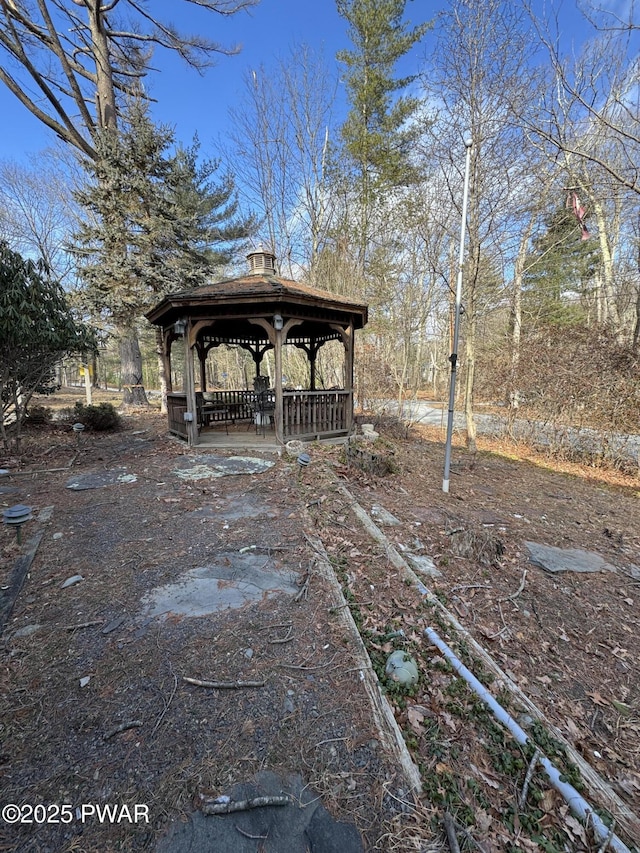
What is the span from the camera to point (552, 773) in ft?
5.08

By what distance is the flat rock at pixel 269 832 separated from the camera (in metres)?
1.23

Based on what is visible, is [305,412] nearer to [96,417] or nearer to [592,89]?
[96,417]

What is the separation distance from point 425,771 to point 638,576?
3414 mm

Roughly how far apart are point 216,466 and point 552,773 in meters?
5.27

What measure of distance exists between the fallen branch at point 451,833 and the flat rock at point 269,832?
313 mm

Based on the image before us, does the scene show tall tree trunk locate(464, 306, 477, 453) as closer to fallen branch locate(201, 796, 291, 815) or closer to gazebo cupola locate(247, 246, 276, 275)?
gazebo cupola locate(247, 246, 276, 275)

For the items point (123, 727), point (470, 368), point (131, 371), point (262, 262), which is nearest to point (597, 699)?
point (123, 727)

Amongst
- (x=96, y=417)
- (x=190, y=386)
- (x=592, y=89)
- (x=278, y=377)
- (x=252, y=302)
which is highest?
(x=592, y=89)

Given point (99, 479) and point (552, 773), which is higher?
point (99, 479)

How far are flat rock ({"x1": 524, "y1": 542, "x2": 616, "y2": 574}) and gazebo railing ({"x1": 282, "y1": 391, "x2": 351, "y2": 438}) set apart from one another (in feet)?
14.8

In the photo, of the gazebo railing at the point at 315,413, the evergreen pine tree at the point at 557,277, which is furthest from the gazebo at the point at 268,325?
the evergreen pine tree at the point at 557,277

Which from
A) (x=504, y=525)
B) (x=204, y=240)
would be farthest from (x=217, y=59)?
(x=504, y=525)

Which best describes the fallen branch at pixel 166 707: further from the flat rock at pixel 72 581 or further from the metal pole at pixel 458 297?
the metal pole at pixel 458 297

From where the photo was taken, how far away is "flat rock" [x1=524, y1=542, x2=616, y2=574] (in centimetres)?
361
